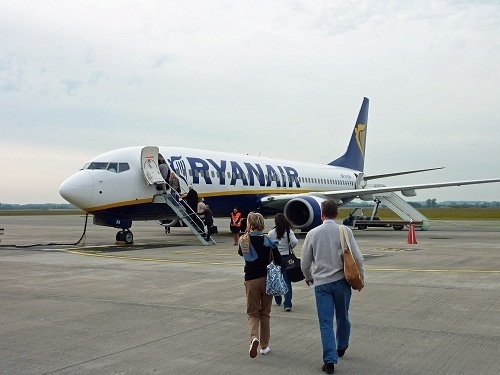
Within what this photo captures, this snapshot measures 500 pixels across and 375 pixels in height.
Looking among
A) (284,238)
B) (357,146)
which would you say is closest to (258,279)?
(284,238)

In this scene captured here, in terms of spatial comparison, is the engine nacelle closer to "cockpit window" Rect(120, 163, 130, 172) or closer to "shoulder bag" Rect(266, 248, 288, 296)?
"cockpit window" Rect(120, 163, 130, 172)

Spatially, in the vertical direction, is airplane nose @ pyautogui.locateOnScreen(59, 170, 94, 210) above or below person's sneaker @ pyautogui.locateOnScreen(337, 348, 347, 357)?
above

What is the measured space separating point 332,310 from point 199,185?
53.3 feet

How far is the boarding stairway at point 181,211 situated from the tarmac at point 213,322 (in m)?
6.57

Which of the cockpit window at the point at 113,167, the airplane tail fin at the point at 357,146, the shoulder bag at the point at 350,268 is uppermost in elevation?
the airplane tail fin at the point at 357,146

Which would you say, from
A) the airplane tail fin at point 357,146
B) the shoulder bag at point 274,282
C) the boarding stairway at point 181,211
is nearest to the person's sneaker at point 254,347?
the shoulder bag at point 274,282

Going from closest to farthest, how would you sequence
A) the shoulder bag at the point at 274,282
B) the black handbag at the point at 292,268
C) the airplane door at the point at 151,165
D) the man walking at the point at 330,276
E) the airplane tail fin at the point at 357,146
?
the man walking at the point at 330,276
the shoulder bag at the point at 274,282
the black handbag at the point at 292,268
the airplane door at the point at 151,165
the airplane tail fin at the point at 357,146

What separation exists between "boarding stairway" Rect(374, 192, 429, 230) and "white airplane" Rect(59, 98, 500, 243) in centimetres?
115

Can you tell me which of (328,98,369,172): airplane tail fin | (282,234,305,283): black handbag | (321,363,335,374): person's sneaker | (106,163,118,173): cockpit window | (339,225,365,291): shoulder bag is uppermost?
(328,98,369,172): airplane tail fin

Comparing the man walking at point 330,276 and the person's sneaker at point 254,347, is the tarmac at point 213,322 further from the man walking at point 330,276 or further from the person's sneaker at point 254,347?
the man walking at point 330,276

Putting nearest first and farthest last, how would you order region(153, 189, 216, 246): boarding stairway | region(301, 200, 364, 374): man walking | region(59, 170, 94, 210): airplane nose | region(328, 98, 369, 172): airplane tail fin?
region(301, 200, 364, 374): man walking, region(59, 170, 94, 210): airplane nose, region(153, 189, 216, 246): boarding stairway, region(328, 98, 369, 172): airplane tail fin

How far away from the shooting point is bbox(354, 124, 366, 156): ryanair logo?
36.8 meters

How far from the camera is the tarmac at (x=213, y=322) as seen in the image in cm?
530

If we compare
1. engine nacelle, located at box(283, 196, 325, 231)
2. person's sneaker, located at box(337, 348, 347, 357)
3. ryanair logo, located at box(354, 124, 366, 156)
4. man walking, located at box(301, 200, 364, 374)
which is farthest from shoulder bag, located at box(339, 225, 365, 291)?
ryanair logo, located at box(354, 124, 366, 156)
